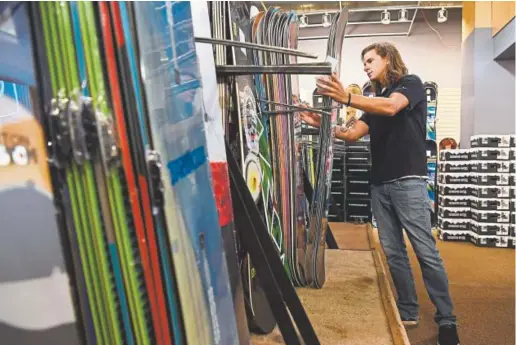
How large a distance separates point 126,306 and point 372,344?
0.99 meters

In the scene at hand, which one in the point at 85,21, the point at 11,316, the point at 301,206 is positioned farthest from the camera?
the point at 301,206

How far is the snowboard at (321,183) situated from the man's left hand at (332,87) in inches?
12.5

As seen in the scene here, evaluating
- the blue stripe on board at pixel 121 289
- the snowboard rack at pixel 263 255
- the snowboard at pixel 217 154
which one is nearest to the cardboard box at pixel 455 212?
the snowboard rack at pixel 263 255

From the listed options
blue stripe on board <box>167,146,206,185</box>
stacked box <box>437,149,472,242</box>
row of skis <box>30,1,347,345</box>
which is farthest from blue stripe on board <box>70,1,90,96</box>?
stacked box <box>437,149,472,242</box>

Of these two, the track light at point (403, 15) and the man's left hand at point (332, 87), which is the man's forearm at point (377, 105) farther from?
the track light at point (403, 15)

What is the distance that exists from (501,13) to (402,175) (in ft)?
14.3

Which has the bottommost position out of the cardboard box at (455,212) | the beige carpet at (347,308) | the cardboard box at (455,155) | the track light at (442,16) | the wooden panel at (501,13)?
the cardboard box at (455,212)

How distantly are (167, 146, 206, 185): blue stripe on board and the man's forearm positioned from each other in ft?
3.37

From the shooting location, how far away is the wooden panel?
4.69 m

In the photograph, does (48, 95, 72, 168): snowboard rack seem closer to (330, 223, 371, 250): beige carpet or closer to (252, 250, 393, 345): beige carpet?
(252, 250, 393, 345): beige carpet

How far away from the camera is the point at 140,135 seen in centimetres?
→ 82

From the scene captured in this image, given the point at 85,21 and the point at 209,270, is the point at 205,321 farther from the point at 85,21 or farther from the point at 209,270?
the point at 85,21

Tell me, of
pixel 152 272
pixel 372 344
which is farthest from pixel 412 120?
pixel 152 272

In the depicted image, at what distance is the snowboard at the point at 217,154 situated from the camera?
112cm
